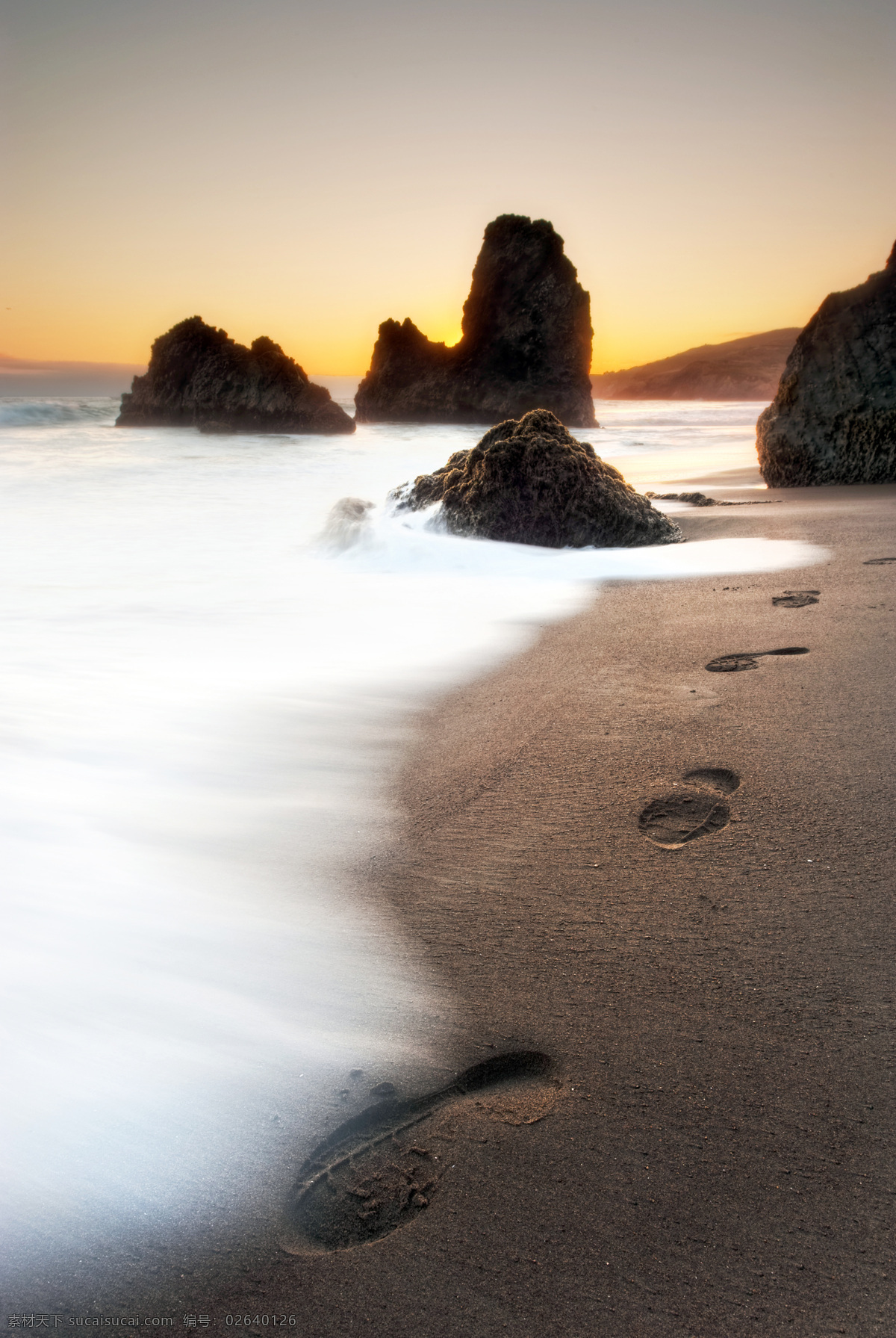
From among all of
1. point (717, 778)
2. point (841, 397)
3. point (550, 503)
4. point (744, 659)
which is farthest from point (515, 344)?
point (717, 778)

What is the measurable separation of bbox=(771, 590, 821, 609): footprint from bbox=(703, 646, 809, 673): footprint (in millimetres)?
634

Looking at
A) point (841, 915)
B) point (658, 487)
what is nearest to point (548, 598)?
point (841, 915)

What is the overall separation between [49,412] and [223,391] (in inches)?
267

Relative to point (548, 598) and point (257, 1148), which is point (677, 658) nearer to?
point (548, 598)

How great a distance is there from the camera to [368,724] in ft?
8.67

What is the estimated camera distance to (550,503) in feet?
17.8

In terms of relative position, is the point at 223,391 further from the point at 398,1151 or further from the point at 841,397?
the point at 398,1151

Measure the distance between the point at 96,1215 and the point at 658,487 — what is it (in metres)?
9.17

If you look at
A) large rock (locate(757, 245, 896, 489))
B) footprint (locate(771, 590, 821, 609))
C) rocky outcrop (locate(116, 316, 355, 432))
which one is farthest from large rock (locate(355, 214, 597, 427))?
footprint (locate(771, 590, 821, 609))

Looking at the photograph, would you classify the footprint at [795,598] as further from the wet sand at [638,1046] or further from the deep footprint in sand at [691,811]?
the deep footprint in sand at [691,811]

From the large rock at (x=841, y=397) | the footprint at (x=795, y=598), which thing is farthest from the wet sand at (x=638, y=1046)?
the large rock at (x=841, y=397)

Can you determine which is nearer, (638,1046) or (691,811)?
(638,1046)

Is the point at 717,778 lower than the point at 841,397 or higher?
lower

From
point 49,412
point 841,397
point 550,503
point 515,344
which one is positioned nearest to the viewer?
point 550,503
